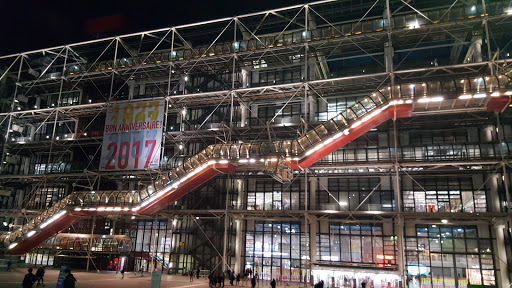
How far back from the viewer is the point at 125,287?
1767 centimetres

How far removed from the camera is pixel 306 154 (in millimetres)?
19281

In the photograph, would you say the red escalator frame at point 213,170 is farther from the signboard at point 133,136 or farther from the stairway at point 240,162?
the signboard at point 133,136

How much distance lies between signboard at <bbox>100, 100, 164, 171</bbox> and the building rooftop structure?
0.33 feet

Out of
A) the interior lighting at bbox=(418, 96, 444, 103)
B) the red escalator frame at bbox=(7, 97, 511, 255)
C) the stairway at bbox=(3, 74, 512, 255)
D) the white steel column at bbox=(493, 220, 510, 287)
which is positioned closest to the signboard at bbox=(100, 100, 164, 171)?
the stairway at bbox=(3, 74, 512, 255)

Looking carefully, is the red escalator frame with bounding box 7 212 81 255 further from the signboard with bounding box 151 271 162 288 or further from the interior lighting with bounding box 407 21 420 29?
the interior lighting with bounding box 407 21 420 29

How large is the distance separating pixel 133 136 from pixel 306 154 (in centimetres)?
1270

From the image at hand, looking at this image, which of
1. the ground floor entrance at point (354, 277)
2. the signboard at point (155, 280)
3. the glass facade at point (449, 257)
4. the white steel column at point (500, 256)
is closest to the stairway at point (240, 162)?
the ground floor entrance at point (354, 277)

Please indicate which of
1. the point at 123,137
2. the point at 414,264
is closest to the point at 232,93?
the point at 123,137

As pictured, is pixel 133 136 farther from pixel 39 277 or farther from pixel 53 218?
pixel 39 277

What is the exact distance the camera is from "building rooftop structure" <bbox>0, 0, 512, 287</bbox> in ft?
65.1

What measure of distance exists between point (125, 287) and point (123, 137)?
37.3ft

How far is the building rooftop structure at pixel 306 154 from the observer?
65.1 feet

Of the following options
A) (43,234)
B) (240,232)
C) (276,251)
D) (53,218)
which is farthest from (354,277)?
(43,234)

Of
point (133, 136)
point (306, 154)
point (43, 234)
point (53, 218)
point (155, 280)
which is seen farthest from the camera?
point (133, 136)
